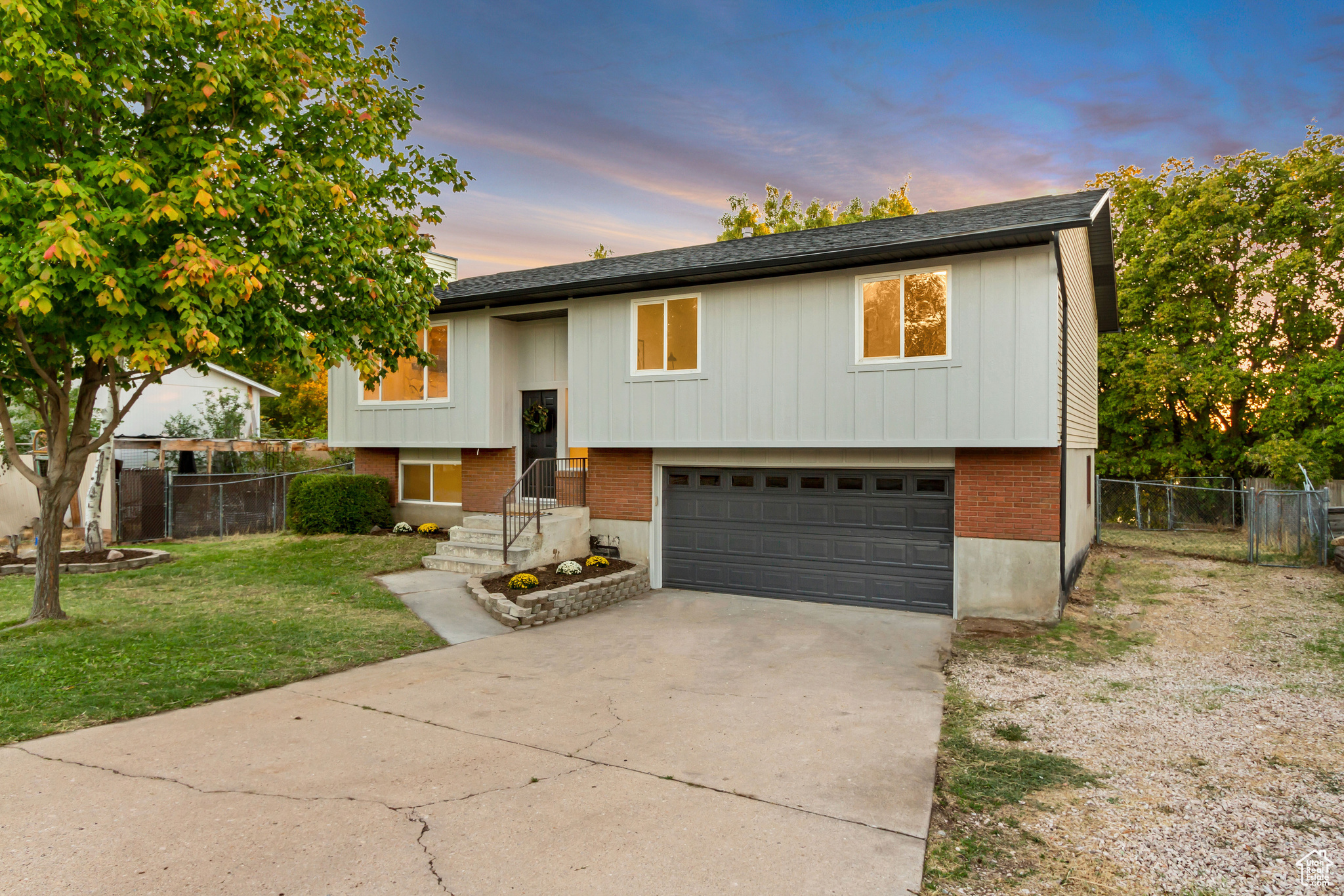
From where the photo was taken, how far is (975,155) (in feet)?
62.2

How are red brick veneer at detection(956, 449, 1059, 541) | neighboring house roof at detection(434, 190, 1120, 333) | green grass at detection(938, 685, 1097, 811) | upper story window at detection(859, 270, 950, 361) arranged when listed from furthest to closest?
1. upper story window at detection(859, 270, 950, 361)
2. red brick veneer at detection(956, 449, 1059, 541)
3. neighboring house roof at detection(434, 190, 1120, 333)
4. green grass at detection(938, 685, 1097, 811)

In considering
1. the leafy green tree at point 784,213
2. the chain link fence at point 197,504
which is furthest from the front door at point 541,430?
the leafy green tree at point 784,213

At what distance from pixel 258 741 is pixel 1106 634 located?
9204 millimetres

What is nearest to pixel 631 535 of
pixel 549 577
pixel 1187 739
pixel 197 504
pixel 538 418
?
pixel 549 577

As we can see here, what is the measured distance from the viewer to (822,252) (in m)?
9.88

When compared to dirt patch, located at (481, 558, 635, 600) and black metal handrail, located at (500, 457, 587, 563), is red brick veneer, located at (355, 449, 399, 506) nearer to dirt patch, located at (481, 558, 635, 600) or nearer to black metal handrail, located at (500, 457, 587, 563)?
black metal handrail, located at (500, 457, 587, 563)

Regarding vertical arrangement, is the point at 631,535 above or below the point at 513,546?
above

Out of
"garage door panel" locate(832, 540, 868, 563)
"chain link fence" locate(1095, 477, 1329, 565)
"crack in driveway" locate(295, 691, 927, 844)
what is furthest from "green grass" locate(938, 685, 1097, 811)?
"chain link fence" locate(1095, 477, 1329, 565)

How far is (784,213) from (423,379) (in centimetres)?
2657

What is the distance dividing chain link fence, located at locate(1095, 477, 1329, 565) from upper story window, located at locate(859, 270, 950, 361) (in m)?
8.41

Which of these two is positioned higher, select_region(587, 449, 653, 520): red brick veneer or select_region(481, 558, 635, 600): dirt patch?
select_region(587, 449, 653, 520): red brick veneer

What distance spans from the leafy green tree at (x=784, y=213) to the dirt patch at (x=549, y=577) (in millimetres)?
25802

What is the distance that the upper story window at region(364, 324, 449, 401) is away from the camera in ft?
47.1

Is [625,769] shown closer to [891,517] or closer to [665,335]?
[891,517]
